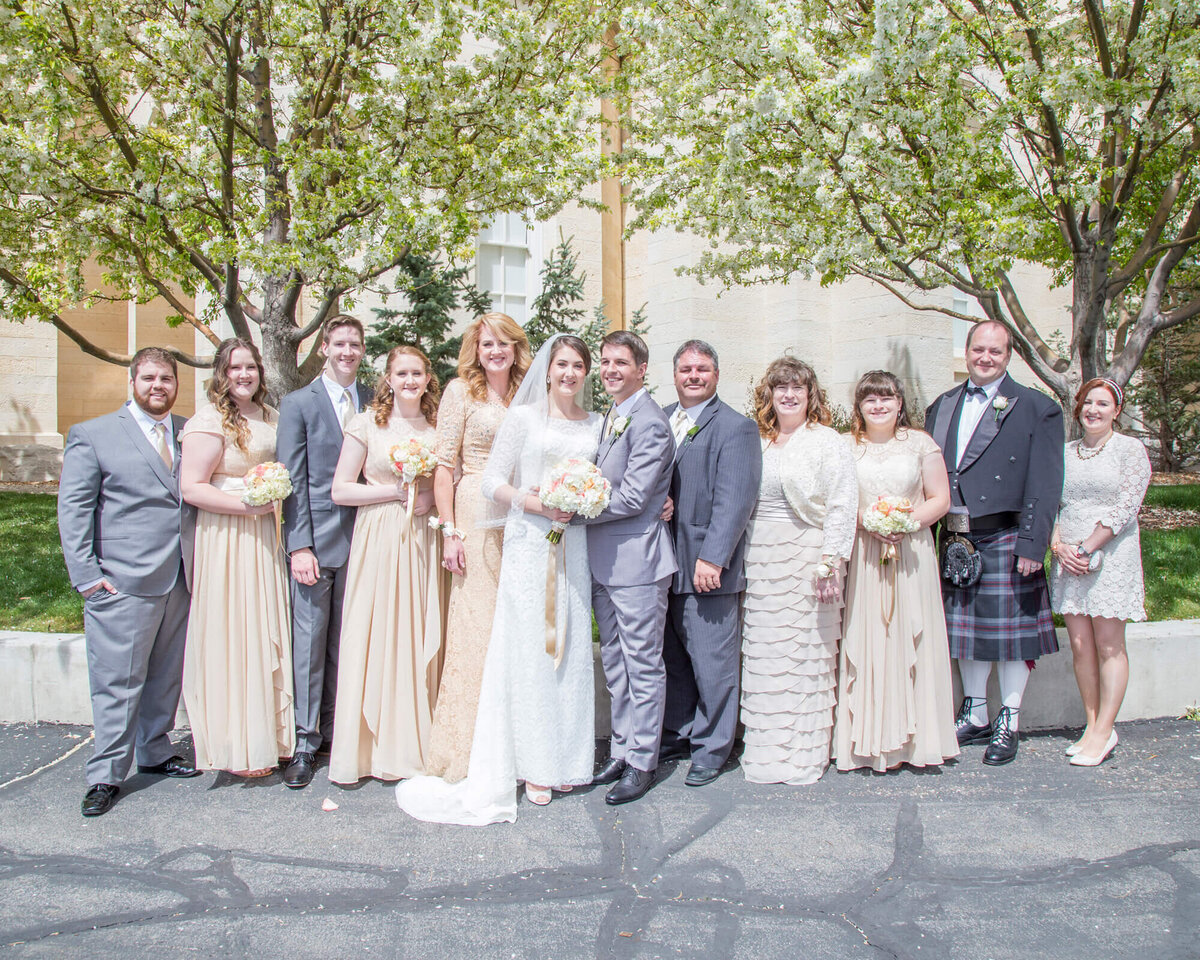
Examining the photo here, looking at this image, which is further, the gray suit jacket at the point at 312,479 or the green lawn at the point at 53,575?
A: the green lawn at the point at 53,575

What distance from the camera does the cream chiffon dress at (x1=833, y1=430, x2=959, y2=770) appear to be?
4742mm

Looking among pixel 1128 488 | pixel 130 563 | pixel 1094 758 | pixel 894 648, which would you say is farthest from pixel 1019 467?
pixel 130 563

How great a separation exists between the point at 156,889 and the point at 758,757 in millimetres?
2912

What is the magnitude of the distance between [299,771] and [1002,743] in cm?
393

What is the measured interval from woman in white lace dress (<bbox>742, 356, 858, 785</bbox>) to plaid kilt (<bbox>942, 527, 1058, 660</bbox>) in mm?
879

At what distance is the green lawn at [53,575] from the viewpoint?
6590 mm

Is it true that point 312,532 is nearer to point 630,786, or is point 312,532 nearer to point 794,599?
point 630,786

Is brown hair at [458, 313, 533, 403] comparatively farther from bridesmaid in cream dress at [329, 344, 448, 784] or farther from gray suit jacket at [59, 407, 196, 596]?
gray suit jacket at [59, 407, 196, 596]

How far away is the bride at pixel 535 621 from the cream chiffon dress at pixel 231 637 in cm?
88

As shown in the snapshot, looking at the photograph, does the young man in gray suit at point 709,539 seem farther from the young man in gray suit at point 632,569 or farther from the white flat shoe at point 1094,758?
the white flat shoe at point 1094,758

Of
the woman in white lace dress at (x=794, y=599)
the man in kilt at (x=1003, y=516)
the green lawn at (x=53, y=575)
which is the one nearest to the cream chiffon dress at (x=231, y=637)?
the green lawn at (x=53, y=575)

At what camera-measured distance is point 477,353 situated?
4.71m

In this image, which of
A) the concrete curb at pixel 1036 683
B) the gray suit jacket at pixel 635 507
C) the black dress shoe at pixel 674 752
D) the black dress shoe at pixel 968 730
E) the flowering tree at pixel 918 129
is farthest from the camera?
the flowering tree at pixel 918 129

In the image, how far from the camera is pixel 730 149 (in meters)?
7.96
